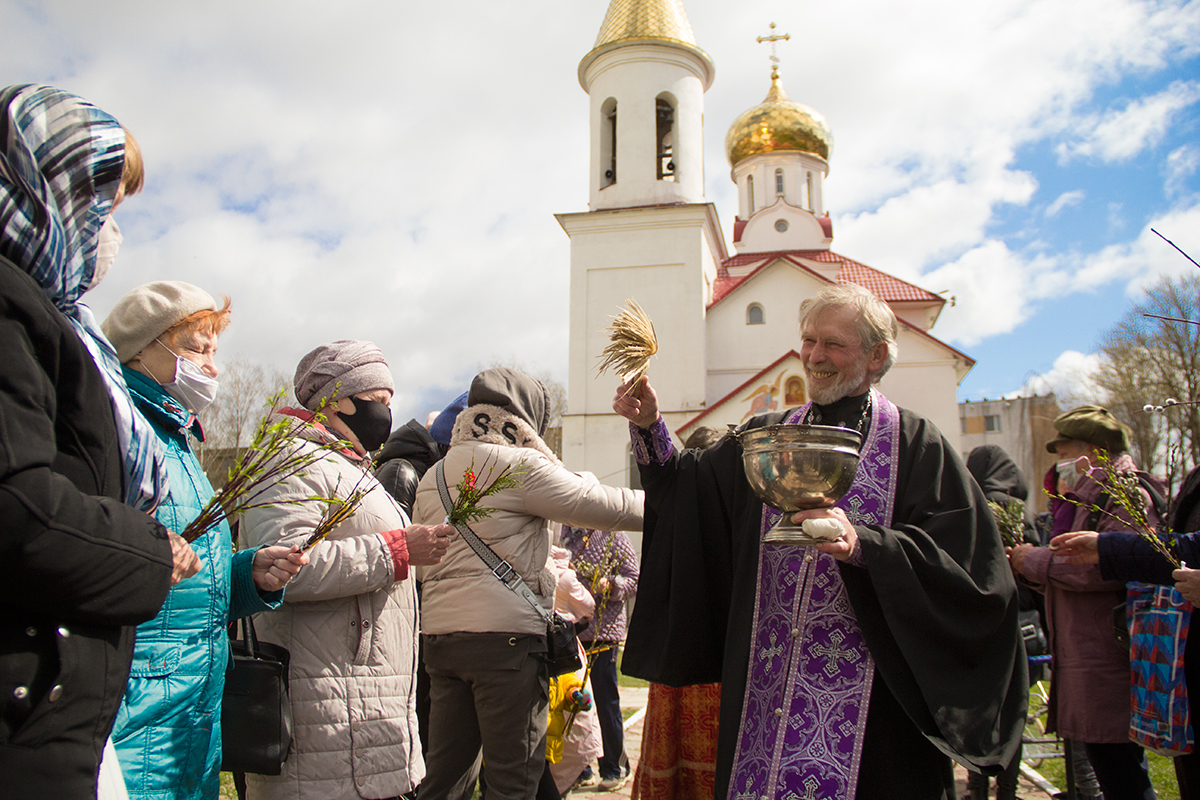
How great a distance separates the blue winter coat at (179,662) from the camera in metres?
1.96

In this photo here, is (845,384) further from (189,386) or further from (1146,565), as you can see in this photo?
(189,386)

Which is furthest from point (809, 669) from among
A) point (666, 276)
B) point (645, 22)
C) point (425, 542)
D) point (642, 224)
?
point (645, 22)

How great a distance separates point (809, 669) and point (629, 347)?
1.16 metres

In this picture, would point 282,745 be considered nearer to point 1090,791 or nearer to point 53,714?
point 53,714

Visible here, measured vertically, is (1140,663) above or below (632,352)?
below

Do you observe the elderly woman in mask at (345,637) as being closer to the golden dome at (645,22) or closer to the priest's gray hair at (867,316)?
the priest's gray hair at (867,316)

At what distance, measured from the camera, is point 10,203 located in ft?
4.63

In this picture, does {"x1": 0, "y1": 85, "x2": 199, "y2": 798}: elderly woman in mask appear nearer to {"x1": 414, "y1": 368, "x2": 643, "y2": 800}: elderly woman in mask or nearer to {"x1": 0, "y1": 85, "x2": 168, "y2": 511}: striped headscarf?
{"x1": 0, "y1": 85, "x2": 168, "y2": 511}: striped headscarf

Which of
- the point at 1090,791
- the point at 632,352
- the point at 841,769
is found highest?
the point at 632,352

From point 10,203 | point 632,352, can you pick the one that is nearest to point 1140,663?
point 632,352

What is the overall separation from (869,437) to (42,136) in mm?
2459

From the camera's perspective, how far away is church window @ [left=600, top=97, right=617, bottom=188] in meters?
23.4

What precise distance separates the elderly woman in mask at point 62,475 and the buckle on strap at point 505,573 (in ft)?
6.04

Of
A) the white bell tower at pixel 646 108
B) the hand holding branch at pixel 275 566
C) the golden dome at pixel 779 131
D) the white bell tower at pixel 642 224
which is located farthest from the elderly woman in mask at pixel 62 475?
the golden dome at pixel 779 131
